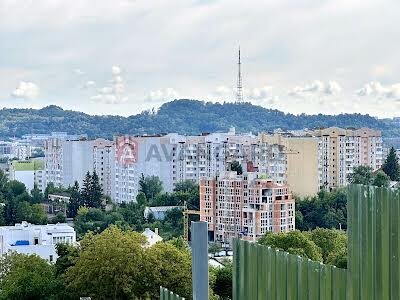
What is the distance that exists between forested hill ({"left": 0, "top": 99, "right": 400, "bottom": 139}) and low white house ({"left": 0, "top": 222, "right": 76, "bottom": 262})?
4686cm

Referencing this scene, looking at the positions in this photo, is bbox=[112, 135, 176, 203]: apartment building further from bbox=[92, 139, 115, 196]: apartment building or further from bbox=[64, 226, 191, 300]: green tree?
bbox=[64, 226, 191, 300]: green tree

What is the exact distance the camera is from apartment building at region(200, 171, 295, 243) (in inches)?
997

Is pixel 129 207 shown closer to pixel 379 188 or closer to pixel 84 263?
pixel 84 263

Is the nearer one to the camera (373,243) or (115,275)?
(373,243)

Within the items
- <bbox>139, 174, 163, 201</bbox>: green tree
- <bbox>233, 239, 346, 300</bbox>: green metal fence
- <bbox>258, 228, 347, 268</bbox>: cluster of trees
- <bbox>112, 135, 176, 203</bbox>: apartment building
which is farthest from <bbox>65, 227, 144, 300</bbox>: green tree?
<bbox>112, 135, 176, 203</bbox>: apartment building

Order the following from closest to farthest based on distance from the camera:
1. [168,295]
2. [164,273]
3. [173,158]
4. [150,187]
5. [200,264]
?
1. [200,264]
2. [168,295]
3. [164,273]
4. [150,187]
5. [173,158]

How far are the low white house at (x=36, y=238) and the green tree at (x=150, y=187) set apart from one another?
1376 cm

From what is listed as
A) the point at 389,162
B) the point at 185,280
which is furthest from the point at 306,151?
the point at 185,280

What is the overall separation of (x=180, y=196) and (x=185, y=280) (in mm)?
20891

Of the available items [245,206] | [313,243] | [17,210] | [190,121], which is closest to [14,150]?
[190,121]

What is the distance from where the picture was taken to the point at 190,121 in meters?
76.9

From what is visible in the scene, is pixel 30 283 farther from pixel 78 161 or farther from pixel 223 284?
pixel 78 161

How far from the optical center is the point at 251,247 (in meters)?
1.82

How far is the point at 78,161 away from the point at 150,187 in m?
10.1
